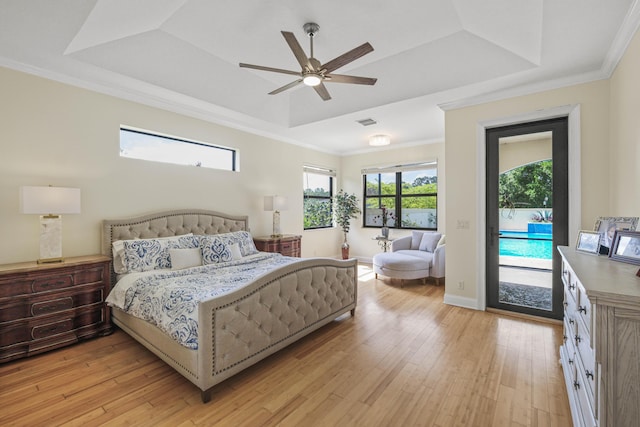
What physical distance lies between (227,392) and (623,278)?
95.7 inches

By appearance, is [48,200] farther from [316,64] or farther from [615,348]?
[615,348]

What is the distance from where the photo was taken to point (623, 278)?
1.32 m

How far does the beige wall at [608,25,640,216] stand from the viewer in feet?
7.34

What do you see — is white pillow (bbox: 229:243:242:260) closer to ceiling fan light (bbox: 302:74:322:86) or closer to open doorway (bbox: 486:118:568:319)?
ceiling fan light (bbox: 302:74:322:86)

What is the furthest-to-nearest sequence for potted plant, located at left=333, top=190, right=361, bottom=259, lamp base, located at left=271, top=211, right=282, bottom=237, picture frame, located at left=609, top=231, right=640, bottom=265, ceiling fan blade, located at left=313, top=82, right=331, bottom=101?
potted plant, located at left=333, top=190, right=361, bottom=259 → lamp base, located at left=271, top=211, right=282, bottom=237 → ceiling fan blade, located at left=313, top=82, right=331, bottom=101 → picture frame, located at left=609, top=231, right=640, bottom=265

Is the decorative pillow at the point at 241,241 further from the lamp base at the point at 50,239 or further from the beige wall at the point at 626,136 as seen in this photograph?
the beige wall at the point at 626,136

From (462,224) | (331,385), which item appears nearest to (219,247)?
(331,385)

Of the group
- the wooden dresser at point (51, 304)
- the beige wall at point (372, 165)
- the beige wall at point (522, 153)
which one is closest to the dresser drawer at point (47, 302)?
the wooden dresser at point (51, 304)

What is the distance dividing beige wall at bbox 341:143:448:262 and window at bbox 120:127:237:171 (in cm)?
311

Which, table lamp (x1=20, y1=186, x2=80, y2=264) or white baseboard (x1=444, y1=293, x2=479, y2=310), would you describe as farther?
white baseboard (x1=444, y1=293, x2=479, y2=310)

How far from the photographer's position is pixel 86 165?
127 inches

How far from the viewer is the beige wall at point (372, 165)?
5766 mm

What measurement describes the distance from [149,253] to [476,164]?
4.14 m

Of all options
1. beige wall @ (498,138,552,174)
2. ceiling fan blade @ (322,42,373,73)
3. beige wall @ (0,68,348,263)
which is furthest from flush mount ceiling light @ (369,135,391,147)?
ceiling fan blade @ (322,42,373,73)
